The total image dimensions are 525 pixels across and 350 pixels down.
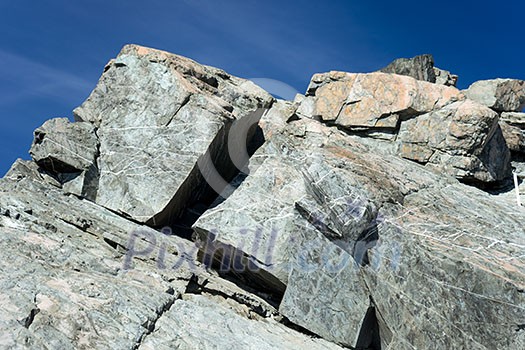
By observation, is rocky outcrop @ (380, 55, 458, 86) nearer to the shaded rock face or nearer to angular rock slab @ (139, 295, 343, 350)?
the shaded rock face

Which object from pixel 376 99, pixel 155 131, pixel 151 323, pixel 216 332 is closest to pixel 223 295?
pixel 216 332

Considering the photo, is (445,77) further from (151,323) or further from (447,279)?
(151,323)

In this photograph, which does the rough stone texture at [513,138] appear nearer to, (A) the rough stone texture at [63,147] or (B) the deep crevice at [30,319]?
(A) the rough stone texture at [63,147]

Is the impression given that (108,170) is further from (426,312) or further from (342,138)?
(426,312)

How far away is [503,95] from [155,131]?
19.4 meters

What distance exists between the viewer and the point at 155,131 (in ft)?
60.6

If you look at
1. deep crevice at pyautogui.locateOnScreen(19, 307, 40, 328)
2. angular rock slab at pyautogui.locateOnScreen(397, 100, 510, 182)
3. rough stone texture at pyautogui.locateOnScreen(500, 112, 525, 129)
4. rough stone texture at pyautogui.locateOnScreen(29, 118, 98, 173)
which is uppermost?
rough stone texture at pyautogui.locateOnScreen(500, 112, 525, 129)

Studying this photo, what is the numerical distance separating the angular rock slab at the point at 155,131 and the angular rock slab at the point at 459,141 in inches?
317

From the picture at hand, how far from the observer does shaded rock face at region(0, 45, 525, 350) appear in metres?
12.6

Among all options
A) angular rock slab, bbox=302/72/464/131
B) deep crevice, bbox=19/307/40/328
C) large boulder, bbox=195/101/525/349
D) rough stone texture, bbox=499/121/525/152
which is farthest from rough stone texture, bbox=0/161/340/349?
rough stone texture, bbox=499/121/525/152

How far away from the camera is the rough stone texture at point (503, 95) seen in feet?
88.5

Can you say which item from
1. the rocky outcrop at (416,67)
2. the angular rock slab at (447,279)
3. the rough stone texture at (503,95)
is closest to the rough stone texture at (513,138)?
the rough stone texture at (503,95)

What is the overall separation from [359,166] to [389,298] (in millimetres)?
5290

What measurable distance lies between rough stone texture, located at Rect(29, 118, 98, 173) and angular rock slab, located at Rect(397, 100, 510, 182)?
45.4ft
